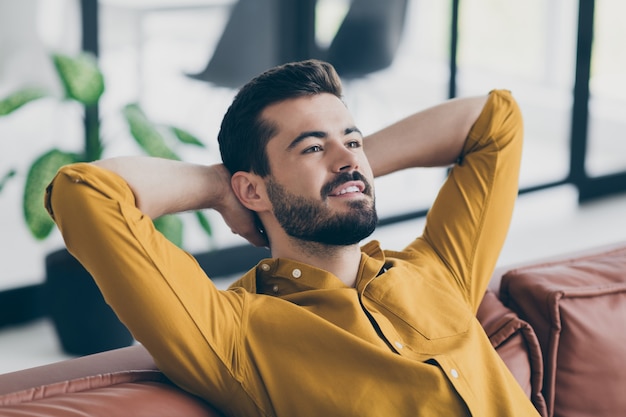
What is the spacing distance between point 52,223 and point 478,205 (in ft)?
5.75

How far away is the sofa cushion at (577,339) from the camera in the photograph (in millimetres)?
1774

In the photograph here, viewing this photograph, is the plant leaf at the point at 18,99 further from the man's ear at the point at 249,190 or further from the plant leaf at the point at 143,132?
the man's ear at the point at 249,190

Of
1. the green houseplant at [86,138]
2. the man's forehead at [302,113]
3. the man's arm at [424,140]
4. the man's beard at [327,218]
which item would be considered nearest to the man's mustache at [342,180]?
the man's beard at [327,218]

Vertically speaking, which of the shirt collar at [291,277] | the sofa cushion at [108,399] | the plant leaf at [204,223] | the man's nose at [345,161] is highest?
the man's nose at [345,161]

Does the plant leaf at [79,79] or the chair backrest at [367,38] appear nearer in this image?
the plant leaf at [79,79]

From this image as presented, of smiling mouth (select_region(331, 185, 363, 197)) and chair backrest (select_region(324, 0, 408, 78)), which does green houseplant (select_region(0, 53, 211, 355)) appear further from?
smiling mouth (select_region(331, 185, 363, 197))

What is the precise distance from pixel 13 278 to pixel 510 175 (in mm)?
2218

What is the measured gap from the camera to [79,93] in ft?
10.4

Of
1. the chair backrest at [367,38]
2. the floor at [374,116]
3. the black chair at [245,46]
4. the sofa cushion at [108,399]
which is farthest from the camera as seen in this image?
the chair backrest at [367,38]

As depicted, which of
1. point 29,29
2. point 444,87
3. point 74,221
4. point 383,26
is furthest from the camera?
point 444,87

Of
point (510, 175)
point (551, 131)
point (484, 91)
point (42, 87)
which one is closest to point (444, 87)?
point (484, 91)

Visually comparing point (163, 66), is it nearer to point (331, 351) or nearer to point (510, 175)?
point (510, 175)

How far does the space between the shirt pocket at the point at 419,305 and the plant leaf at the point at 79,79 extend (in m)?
1.73

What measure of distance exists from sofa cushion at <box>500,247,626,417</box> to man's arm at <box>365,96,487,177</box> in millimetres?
307
